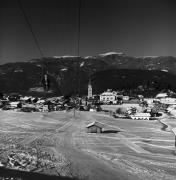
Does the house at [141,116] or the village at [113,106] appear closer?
the house at [141,116]

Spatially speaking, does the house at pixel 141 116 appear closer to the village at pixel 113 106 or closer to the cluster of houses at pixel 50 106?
the village at pixel 113 106

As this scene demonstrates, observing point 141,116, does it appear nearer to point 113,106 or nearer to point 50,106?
point 113,106

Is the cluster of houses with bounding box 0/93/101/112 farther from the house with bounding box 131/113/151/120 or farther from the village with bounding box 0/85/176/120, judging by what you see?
the house with bounding box 131/113/151/120

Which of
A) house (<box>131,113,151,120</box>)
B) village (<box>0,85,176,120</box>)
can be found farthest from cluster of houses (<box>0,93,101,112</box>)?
house (<box>131,113,151,120</box>)

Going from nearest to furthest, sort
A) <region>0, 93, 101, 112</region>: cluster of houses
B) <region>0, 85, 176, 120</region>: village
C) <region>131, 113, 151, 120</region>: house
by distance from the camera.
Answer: <region>131, 113, 151, 120</region>: house → <region>0, 85, 176, 120</region>: village → <region>0, 93, 101, 112</region>: cluster of houses

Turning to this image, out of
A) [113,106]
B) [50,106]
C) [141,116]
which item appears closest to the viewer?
[141,116]

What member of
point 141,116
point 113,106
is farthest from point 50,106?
point 141,116

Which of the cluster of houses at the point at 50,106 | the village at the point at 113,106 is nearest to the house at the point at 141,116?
the village at the point at 113,106

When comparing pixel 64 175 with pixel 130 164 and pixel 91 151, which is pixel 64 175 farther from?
pixel 91 151

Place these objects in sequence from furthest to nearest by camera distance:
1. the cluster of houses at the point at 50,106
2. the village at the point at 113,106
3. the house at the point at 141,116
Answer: the cluster of houses at the point at 50,106, the village at the point at 113,106, the house at the point at 141,116

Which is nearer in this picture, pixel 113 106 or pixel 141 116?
pixel 141 116

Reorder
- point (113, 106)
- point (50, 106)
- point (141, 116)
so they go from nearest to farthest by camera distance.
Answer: point (141, 116), point (50, 106), point (113, 106)
